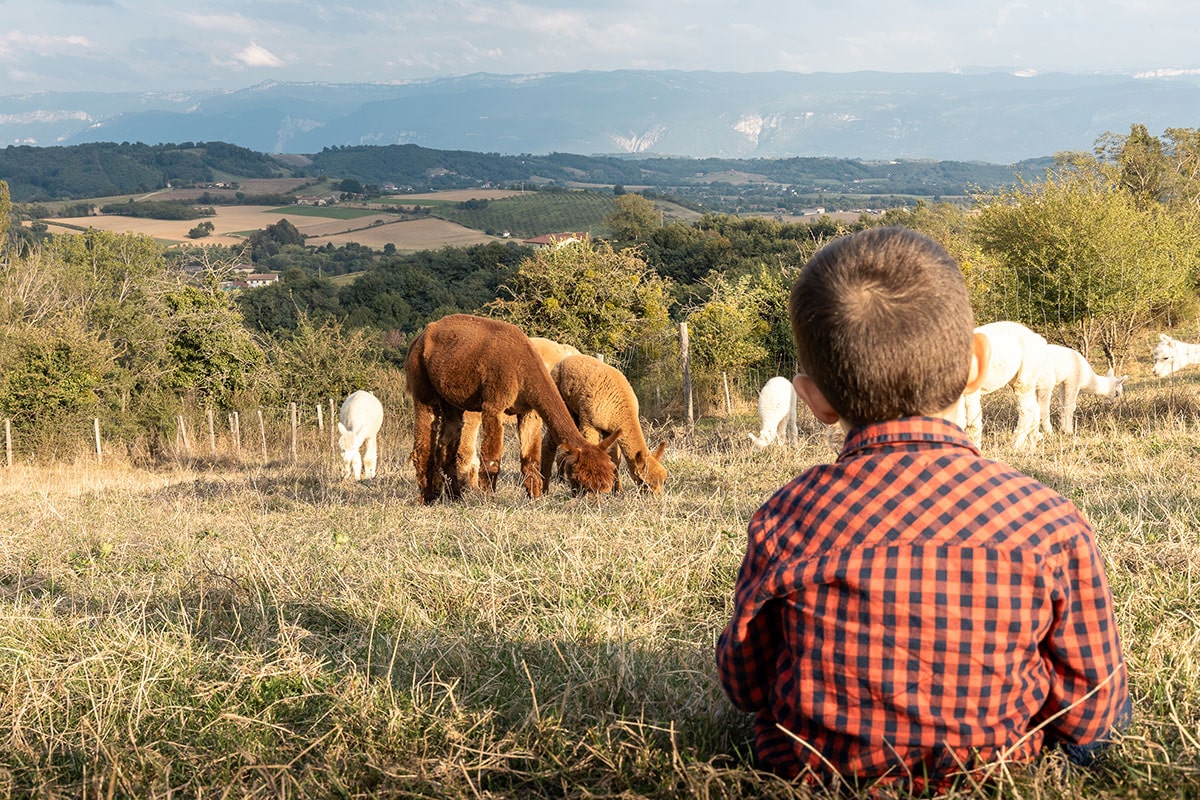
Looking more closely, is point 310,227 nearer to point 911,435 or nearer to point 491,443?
point 491,443

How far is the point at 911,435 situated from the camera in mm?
2020

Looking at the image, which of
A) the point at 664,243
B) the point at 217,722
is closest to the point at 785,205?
the point at 664,243

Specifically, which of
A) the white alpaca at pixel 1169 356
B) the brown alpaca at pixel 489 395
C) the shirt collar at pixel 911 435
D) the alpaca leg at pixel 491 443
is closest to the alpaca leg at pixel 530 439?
the brown alpaca at pixel 489 395

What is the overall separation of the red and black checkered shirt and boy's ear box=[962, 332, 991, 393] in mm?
113

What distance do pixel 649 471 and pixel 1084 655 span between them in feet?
24.6

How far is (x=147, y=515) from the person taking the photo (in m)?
8.30

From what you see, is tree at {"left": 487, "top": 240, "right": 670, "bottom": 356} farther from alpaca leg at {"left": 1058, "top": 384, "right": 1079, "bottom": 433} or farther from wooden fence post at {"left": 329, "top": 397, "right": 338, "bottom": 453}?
alpaca leg at {"left": 1058, "top": 384, "right": 1079, "bottom": 433}

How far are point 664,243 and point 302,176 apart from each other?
431 feet

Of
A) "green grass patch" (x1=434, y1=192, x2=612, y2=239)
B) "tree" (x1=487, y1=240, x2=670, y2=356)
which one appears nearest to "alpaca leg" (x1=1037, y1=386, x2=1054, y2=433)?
"tree" (x1=487, y1=240, x2=670, y2=356)

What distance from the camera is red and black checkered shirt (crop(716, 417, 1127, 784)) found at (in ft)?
6.40

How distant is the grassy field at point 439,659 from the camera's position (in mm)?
2500

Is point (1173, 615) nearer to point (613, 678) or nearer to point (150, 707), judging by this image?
point (613, 678)

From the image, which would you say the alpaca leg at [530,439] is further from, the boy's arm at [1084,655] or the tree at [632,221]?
the tree at [632,221]

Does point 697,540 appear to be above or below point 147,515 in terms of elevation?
above
